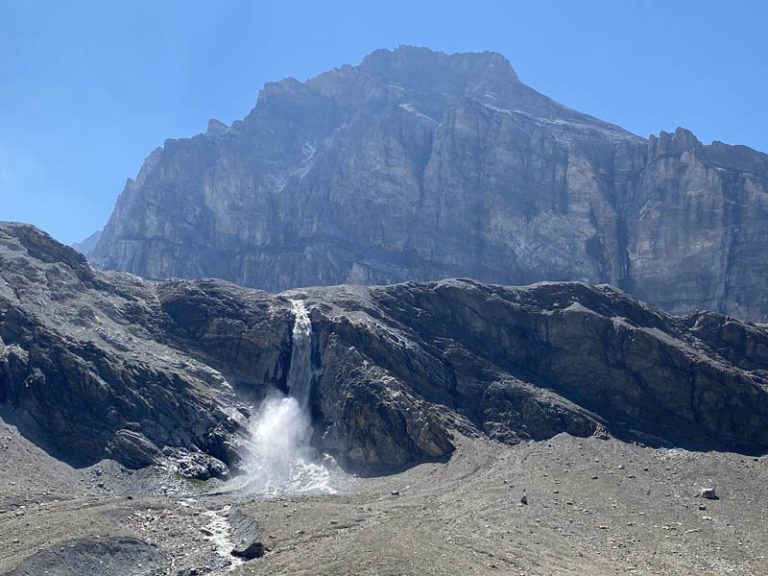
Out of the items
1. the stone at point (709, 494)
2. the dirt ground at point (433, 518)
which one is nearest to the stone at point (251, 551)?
the dirt ground at point (433, 518)

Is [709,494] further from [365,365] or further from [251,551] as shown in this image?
[365,365]

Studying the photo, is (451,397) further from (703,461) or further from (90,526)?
(90,526)

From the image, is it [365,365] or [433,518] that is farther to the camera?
[365,365]

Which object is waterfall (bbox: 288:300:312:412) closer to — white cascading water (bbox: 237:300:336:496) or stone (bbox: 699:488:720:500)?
white cascading water (bbox: 237:300:336:496)

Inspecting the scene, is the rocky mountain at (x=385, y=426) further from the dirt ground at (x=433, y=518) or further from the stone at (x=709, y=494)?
the stone at (x=709, y=494)

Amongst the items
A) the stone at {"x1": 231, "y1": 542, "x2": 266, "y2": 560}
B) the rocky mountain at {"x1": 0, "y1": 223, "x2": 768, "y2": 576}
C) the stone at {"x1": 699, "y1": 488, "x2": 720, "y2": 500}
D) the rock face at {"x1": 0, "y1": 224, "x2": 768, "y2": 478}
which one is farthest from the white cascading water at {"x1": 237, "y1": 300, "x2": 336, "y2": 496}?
the stone at {"x1": 699, "y1": 488, "x2": 720, "y2": 500}

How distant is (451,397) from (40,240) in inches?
2600

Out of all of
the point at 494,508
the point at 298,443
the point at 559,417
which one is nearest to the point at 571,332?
the point at 559,417

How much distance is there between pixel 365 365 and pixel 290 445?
16719 millimetres

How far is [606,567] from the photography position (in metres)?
62.2

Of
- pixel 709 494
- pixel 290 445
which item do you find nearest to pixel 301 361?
pixel 290 445

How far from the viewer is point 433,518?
72438 millimetres

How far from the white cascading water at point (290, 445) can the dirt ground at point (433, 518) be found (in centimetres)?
526

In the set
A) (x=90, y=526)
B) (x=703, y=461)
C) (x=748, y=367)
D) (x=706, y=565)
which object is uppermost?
(x=748, y=367)
